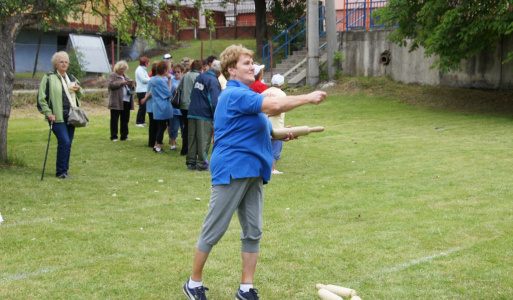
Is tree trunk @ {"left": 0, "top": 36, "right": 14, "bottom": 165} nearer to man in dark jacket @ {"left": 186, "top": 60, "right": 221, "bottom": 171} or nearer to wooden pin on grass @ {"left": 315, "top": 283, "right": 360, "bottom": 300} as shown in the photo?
man in dark jacket @ {"left": 186, "top": 60, "right": 221, "bottom": 171}

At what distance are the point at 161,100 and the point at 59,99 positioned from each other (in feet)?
10.1

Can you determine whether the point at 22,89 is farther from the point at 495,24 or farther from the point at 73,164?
the point at 495,24

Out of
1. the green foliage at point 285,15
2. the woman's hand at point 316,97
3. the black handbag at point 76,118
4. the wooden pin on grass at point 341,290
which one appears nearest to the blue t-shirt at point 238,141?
the woman's hand at point 316,97

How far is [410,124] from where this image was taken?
639 inches

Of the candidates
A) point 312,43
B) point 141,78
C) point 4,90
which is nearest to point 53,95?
point 4,90

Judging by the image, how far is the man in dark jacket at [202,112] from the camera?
9.80 metres

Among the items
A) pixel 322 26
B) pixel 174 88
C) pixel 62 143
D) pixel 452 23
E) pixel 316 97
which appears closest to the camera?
pixel 316 97

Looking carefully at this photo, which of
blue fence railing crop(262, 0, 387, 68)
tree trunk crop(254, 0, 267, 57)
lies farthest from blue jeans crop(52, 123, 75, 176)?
tree trunk crop(254, 0, 267, 57)

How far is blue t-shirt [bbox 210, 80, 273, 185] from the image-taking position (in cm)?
411

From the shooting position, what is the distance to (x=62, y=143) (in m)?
9.12

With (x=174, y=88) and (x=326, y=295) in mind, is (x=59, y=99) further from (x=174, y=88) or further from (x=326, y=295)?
(x=326, y=295)

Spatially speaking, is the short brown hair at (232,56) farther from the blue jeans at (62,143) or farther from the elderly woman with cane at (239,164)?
the blue jeans at (62,143)

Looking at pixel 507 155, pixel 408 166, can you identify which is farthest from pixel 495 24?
pixel 408 166

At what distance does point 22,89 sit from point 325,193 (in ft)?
49.8
